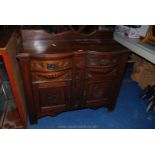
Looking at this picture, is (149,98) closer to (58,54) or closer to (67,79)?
(67,79)

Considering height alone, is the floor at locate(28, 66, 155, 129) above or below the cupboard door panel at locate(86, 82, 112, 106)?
below

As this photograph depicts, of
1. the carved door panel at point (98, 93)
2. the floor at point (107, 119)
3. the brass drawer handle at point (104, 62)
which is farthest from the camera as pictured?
the floor at point (107, 119)

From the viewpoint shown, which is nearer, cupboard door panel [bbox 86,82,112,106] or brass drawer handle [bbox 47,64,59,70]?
brass drawer handle [bbox 47,64,59,70]

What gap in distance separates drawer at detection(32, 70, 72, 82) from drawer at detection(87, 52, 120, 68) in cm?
21

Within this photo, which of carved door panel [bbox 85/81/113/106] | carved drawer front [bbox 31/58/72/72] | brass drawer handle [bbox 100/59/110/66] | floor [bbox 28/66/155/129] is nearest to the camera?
carved drawer front [bbox 31/58/72/72]

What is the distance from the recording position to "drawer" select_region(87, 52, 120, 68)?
4.21ft

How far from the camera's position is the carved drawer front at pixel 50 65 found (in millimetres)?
1188

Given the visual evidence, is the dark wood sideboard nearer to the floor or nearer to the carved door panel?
the carved door panel

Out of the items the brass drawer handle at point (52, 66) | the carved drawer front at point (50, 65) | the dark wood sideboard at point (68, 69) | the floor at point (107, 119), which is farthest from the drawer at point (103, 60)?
the floor at point (107, 119)

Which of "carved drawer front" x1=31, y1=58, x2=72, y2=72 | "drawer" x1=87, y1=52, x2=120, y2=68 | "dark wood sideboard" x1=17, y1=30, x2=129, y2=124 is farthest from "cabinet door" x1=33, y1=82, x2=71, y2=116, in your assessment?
"drawer" x1=87, y1=52, x2=120, y2=68

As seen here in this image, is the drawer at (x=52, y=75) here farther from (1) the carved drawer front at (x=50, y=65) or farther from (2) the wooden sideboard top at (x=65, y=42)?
(2) the wooden sideboard top at (x=65, y=42)

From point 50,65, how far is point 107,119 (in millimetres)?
956

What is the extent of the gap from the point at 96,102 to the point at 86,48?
63cm
